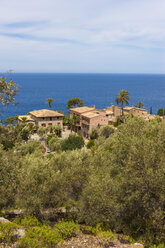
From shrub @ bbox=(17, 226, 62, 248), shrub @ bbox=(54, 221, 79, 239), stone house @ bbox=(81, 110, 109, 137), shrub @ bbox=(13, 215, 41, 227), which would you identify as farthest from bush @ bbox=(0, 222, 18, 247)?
stone house @ bbox=(81, 110, 109, 137)

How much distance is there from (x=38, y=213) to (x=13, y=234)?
4.42m

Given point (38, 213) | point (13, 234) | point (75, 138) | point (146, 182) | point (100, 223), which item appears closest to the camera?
point (13, 234)

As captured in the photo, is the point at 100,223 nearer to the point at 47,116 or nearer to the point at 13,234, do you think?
the point at 13,234

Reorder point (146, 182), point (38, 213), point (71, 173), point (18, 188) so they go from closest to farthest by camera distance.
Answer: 1. point (146, 182)
2. point (38, 213)
3. point (18, 188)
4. point (71, 173)

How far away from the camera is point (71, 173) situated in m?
21.6

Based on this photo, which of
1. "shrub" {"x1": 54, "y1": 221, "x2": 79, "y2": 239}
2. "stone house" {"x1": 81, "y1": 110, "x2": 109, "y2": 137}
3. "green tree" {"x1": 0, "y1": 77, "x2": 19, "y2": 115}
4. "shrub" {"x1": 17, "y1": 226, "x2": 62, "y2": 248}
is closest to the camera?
"shrub" {"x1": 17, "y1": 226, "x2": 62, "y2": 248}

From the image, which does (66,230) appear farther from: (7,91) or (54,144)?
(54,144)

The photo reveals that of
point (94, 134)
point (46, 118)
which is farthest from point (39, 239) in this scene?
point (46, 118)

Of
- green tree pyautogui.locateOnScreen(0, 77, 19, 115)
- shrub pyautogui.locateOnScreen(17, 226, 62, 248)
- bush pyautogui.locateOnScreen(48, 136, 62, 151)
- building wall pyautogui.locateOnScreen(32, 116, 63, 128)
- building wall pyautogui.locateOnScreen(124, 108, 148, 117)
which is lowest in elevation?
bush pyautogui.locateOnScreen(48, 136, 62, 151)

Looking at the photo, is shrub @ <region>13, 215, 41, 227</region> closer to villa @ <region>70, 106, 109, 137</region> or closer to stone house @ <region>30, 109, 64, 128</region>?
villa @ <region>70, 106, 109, 137</region>

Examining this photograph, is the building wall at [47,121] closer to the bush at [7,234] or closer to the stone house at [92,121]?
the stone house at [92,121]

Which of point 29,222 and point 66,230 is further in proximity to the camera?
point 29,222

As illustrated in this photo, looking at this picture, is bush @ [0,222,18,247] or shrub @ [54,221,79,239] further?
shrub @ [54,221,79,239]

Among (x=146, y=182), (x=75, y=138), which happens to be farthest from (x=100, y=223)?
(x=75, y=138)
